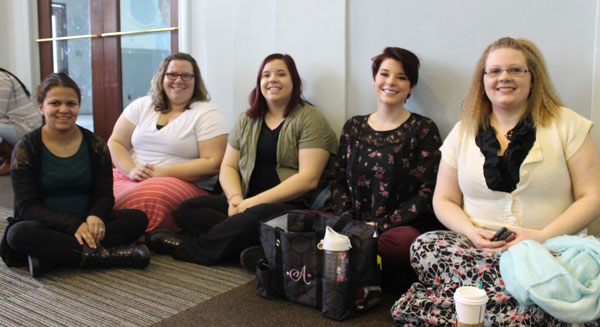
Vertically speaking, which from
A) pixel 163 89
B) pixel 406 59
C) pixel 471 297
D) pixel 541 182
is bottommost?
pixel 471 297

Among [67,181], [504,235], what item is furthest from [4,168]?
[504,235]

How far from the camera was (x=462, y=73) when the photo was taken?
2352 millimetres

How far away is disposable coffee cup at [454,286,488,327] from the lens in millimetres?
1345

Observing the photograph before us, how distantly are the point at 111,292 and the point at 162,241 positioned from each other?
50 centimetres

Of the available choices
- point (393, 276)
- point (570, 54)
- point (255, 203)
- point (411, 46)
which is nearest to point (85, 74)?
point (255, 203)

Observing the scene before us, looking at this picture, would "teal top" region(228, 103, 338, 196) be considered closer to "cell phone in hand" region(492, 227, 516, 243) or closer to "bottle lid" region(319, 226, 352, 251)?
"bottle lid" region(319, 226, 352, 251)

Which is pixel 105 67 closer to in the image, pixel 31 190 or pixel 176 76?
pixel 176 76

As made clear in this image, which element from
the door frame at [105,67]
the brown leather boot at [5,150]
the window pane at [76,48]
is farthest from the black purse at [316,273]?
the brown leather boot at [5,150]

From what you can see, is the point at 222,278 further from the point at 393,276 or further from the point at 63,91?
the point at 63,91

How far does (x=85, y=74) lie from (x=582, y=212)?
4034 mm

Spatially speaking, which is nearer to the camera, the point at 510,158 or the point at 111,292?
the point at 510,158

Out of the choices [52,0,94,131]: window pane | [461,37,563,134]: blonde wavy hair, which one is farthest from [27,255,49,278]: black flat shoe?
[52,0,94,131]: window pane

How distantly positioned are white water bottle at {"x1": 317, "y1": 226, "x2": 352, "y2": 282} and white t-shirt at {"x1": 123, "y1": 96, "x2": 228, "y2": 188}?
1.29m

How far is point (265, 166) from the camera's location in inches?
104
